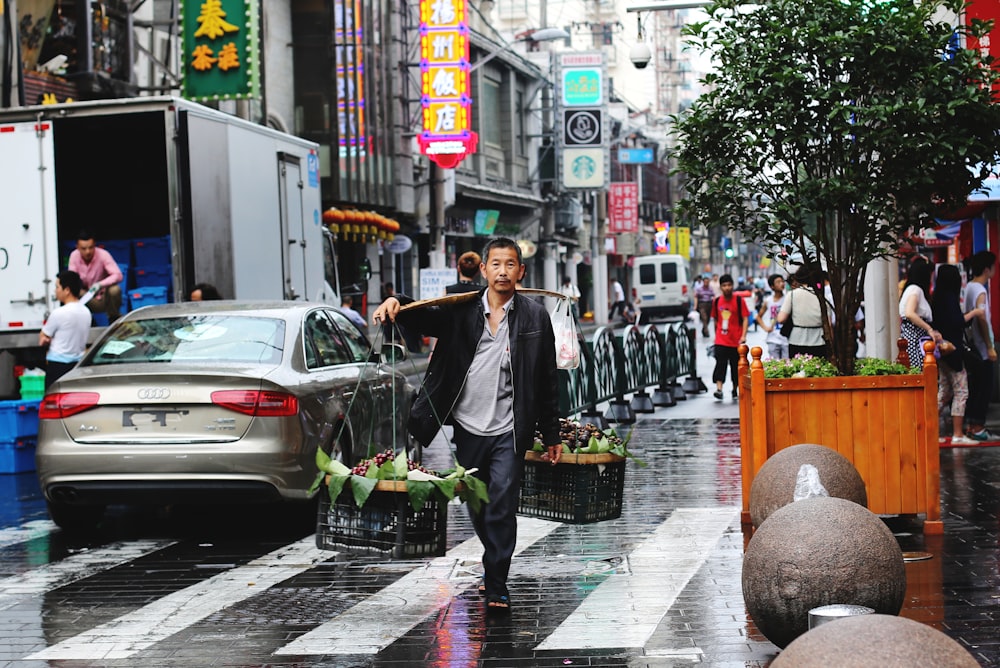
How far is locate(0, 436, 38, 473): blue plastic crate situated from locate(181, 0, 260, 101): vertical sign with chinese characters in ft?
29.3

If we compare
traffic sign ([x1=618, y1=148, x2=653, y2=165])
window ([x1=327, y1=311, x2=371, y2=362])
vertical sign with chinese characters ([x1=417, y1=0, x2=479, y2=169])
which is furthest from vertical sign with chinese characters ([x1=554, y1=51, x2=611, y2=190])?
window ([x1=327, y1=311, x2=371, y2=362])

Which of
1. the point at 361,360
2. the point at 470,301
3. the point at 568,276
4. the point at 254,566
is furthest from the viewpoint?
the point at 568,276

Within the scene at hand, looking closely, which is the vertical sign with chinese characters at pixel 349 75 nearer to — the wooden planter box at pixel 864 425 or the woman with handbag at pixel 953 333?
the woman with handbag at pixel 953 333

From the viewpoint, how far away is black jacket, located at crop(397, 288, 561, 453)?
23.2ft

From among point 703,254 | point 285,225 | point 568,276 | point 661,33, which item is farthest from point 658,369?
point 661,33

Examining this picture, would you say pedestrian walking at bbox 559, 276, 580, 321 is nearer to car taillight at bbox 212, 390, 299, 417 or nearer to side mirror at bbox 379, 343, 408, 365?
side mirror at bbox 379, 343, 408, 365

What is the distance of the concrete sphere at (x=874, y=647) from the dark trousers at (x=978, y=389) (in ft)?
36.4

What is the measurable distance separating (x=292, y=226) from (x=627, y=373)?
467 centimetres

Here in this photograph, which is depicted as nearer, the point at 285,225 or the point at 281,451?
the point at 281,451

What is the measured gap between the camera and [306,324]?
413 inches

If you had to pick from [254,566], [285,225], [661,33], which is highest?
[661,33]

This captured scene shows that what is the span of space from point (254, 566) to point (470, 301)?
252 cm

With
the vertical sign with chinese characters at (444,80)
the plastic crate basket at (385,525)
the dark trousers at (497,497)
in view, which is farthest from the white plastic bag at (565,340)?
the vertical sign with chinese characters at (444,80)

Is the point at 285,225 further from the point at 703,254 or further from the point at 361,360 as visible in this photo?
the point at 703,254
